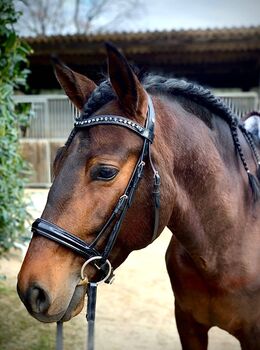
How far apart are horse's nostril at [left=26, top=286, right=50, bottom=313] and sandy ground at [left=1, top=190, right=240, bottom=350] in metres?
1.92

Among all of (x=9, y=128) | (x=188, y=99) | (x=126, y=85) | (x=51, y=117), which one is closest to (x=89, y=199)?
(x=126, y=85)

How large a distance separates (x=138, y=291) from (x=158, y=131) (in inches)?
109

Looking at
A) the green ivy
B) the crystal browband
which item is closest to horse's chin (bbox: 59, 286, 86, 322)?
the crystal browband

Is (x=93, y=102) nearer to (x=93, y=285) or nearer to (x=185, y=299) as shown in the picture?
(x=93, y=285)

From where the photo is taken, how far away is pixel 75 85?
1.31 metres

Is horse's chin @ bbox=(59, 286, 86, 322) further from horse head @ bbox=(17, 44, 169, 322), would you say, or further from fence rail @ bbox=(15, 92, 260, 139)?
fence rail @ bbox=(15, 92, 260, 139)

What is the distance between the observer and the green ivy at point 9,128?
108 inches

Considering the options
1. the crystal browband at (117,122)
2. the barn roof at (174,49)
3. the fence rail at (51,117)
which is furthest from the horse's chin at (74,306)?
the fence rail at (51,117)

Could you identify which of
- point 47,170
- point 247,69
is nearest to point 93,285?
point 47,170

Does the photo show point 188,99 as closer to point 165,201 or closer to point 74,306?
point 165,201

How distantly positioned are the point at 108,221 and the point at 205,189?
0.44m

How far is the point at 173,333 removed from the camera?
296 cm

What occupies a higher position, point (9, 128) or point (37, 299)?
point (37, 299)

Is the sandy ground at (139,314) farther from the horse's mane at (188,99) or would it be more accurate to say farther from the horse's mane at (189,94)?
the horse's mane at (189,94)
